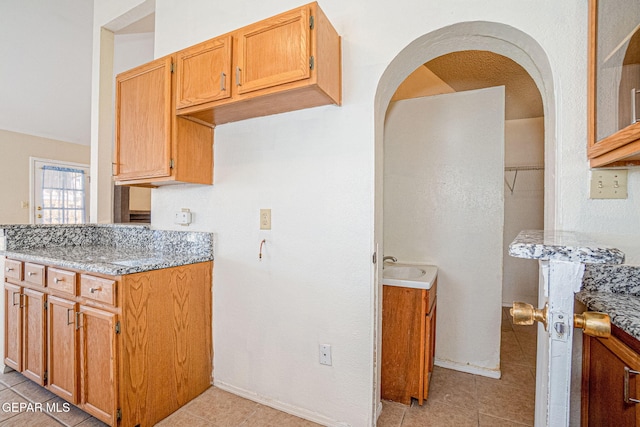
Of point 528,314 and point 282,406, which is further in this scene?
point 282,406

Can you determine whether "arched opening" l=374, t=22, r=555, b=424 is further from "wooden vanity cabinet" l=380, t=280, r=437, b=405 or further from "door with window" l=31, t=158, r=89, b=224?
"door with window" l=31, t=158, r=89, b=224

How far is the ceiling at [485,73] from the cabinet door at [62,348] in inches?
122

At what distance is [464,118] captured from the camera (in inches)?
91.3

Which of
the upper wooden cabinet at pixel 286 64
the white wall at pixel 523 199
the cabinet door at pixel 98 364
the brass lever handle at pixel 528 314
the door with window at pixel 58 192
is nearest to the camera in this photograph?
the brass lever handle at pixel 528 314

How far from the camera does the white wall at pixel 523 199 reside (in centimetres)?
378

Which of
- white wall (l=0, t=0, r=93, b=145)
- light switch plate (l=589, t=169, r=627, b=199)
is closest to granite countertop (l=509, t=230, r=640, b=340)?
light switch plate (l=589, t=169, r=627, b=199)

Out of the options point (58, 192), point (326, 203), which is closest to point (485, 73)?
point (326, 203)

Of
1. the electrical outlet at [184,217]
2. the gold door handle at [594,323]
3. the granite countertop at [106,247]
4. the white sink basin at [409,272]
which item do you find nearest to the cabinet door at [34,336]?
the granite countertop at [106,247]

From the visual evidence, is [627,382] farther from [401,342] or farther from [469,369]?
[469,369]

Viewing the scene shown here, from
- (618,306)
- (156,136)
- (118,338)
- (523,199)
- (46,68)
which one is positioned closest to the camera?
(618,306)

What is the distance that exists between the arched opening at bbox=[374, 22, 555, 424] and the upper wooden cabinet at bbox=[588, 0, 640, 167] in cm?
18

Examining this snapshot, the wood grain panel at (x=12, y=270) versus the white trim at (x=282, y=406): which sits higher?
the wood grain panel at (x=12, y=270)

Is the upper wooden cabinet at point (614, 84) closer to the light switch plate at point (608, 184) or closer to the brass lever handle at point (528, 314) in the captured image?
the light switch plate at point (608, 184)

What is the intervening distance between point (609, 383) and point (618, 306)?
23 centimetres
